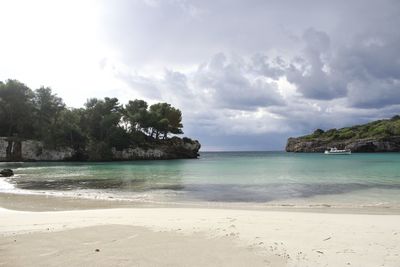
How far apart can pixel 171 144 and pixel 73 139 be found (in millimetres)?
33886

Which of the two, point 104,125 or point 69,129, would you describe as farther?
point 104,125

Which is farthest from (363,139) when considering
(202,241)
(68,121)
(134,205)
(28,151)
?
(202,241)

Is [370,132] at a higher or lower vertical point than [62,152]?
higher

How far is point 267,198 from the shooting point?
19.2 metres

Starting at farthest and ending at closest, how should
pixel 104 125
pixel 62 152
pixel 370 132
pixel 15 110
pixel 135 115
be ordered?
1. pixel 370 132
2. pixel 135 115
3. pixel 104 125
4. pixel 15 110
5. pixel 62 152

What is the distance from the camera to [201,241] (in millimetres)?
8086

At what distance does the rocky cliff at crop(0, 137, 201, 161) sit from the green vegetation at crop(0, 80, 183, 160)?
1.88m

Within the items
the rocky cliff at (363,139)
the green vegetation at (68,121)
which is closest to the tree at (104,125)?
the green vegetation at (68,121)

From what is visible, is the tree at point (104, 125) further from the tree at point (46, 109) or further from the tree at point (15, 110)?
the tree at point (15, 110)

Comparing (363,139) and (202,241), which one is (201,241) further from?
(363,139)

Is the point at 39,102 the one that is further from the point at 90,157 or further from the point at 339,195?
the point at 339,195

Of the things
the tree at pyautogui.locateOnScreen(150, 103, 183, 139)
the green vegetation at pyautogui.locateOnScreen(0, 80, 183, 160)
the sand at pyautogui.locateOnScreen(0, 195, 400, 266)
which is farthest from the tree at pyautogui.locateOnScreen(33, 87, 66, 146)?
the sand at pyautogui.locateOnScreen(0, 195, 400, 266)

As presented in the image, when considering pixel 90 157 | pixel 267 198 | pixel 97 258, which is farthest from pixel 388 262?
pixel 90 157

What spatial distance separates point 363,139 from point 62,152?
477ft
